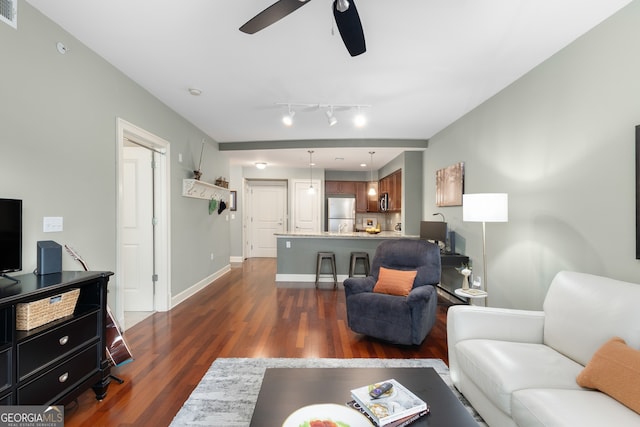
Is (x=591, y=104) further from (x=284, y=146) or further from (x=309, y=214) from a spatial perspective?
(x=309, y=214)

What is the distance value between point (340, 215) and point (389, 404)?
658cm

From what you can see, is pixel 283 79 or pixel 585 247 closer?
pixel 585 247

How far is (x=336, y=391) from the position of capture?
139cm

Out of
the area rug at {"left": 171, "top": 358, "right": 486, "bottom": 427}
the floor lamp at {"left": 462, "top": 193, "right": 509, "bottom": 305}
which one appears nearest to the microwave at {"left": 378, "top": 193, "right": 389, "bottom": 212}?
the floor lamp at {"left": 462, "top": 193, "right": 509, "bottom": 305}

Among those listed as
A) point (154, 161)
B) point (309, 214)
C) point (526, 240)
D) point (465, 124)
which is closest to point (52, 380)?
point (154, 161)

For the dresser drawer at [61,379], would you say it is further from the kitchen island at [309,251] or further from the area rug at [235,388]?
the kitchen island at [309,251]

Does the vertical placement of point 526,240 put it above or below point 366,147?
below

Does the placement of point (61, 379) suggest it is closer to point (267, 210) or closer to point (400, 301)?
point (400, 301)

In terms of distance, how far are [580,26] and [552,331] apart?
7.06ft

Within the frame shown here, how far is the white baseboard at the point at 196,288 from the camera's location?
3.89 metres

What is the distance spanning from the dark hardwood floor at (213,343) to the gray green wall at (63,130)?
38.0 inches

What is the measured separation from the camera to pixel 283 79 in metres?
2.94

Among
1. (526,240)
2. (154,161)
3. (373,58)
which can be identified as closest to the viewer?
(373,58)

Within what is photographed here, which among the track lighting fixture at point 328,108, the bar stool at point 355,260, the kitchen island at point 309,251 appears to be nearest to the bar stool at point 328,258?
the kitchen island at point 309,251
